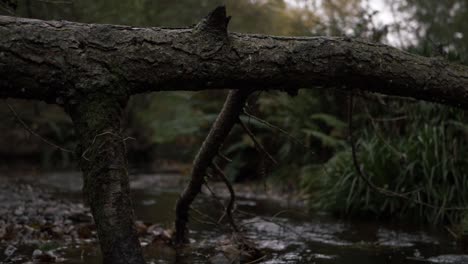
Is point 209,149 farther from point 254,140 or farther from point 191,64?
point 191,64

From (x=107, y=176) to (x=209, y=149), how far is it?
1455 mm

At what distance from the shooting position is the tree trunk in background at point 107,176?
7.82ft

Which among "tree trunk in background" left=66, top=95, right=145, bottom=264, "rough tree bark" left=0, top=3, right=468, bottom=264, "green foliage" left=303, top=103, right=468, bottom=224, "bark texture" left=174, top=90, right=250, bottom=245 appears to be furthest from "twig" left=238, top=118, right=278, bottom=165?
"green foliage" left=303, top=103, right=468, bottom=224

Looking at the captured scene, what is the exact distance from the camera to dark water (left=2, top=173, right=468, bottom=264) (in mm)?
3928

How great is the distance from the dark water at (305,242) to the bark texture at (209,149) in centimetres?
24

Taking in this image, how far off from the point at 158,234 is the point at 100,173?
227cm

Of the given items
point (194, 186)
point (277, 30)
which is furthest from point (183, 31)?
point (277, 30)

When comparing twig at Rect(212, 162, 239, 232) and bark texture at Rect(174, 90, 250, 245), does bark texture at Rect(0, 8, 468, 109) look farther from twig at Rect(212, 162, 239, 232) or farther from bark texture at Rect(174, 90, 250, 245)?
twig at Rect(212, 162, 239, 232)

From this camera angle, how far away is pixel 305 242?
4.58m

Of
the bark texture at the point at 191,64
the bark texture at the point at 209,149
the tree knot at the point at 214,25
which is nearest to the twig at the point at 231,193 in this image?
the bark texture at the point at 209,149

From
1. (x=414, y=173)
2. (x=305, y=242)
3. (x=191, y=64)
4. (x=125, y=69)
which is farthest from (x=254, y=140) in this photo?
(x=414, y=173)

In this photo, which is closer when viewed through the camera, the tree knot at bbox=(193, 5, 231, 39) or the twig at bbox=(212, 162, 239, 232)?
the tree knot at bbox=(193, 5, 231, 39)

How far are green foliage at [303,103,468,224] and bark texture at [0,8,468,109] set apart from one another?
80.6 inches

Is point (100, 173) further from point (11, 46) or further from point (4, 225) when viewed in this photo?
point (4, 225)
